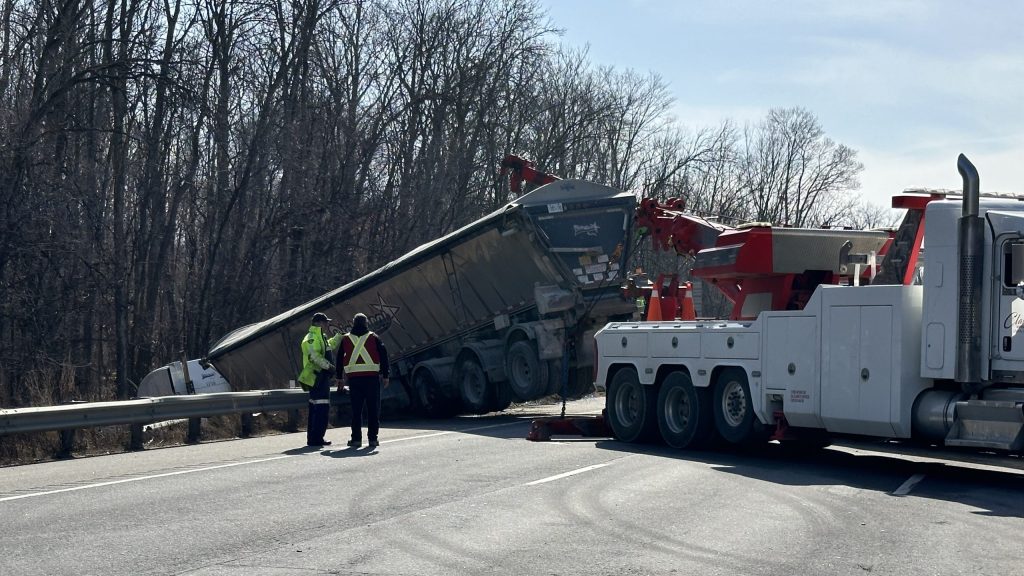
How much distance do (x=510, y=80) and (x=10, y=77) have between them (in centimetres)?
2122

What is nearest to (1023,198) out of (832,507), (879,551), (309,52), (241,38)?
(832,507)

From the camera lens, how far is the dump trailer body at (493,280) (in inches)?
744

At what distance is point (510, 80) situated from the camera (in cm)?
4144

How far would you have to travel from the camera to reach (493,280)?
19844 mm

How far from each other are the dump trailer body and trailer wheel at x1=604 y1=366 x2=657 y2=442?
12.0ft

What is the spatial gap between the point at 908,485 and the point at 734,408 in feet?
8.61

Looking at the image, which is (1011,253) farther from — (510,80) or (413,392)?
(510,80)

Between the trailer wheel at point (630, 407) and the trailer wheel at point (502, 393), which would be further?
the trailer wheel at point (502, 393)

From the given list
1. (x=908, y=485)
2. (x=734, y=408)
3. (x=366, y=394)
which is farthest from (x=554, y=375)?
(x=908, y=485)

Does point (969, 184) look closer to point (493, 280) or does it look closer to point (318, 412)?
point (318, 412)

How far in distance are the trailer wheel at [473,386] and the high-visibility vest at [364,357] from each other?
15.6 feet

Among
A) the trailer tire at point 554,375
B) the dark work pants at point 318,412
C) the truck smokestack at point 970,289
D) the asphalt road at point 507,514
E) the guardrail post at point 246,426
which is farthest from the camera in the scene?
the trailer tire at point 554,375

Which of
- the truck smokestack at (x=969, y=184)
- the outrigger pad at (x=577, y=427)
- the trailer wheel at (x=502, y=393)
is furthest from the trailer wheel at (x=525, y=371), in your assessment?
the truck smokestack at (x=969, y=184)

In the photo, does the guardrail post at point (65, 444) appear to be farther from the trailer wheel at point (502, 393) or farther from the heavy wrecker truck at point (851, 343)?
the trailer wheel at point (502, 393)
